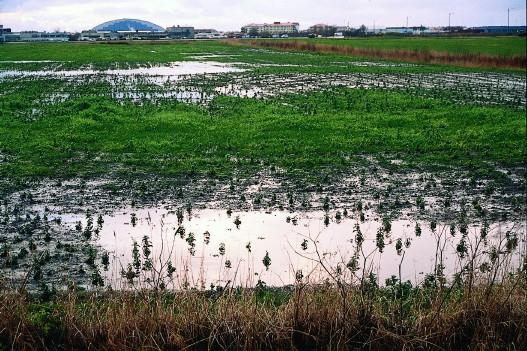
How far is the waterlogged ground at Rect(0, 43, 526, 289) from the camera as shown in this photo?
970cm

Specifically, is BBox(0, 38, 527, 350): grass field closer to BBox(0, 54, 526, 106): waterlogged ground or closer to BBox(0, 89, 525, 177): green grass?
BBox(0, 89, 525, 177): green grass

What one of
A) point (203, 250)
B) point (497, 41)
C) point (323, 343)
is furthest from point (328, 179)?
point (497, 41)

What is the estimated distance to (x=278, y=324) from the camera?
6914 mm

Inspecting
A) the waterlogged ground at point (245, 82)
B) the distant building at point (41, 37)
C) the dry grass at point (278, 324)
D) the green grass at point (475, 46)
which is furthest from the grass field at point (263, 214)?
the distant building at point (41, 37)

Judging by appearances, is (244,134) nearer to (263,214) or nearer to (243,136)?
(243,136)

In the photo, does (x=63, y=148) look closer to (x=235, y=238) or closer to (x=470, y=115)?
(x=235, y=238)

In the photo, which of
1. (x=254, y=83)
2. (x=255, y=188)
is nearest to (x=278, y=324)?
(x=255, y=188)

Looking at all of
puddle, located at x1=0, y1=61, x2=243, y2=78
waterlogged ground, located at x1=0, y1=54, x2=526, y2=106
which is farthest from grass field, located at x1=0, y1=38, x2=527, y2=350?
puddle, located at x1=0, y1=61, x2=243, y2=78

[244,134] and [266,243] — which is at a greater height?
[244,134]

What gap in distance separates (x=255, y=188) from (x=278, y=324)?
7232mm

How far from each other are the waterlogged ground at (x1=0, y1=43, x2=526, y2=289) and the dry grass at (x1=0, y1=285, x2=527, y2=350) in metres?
0.50

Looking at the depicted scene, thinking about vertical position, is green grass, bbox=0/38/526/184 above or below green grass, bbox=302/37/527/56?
below

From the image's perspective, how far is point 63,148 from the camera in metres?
17.5

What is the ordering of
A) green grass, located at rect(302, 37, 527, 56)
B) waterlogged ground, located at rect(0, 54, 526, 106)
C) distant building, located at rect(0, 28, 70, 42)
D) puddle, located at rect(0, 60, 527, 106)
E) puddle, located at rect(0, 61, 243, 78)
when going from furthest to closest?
1. distant building, located at rect(0, 28, 70, 42)
2. green grass, located at rect(302, 37, 527, 56)
3. puddle, located at rect(0, 61, 243, 78)
4. waterlogged ground, located at rect(0, 54, 526, 106)
5. puddle, located at rect(0, 60, 527, 106)
